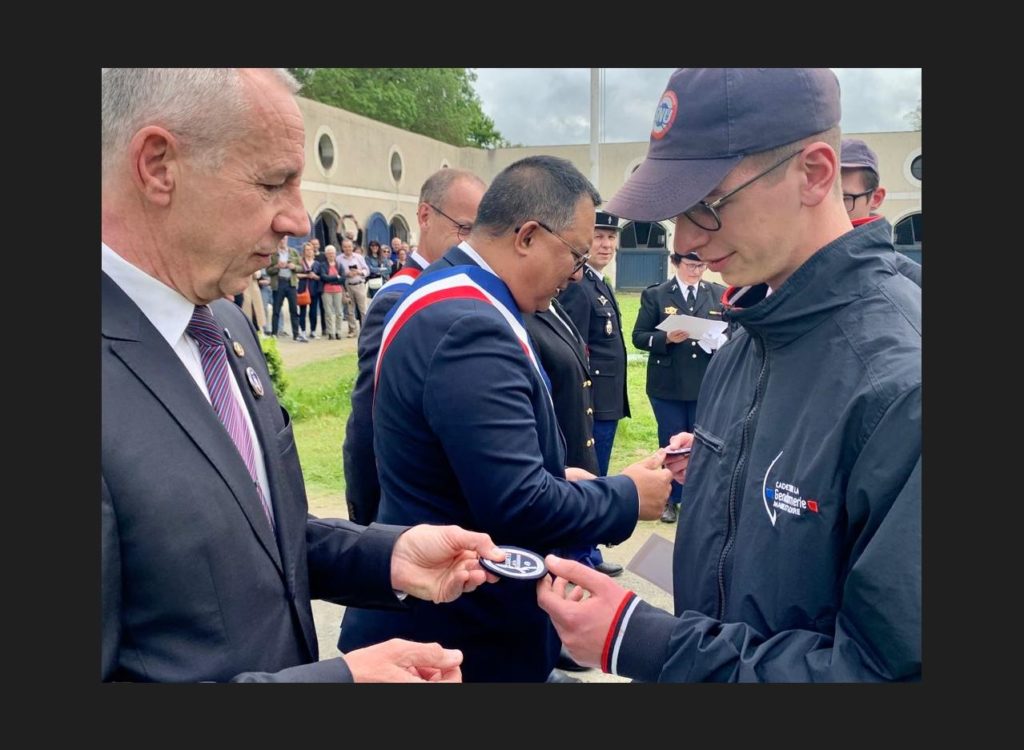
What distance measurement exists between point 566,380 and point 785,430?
7.85 ft

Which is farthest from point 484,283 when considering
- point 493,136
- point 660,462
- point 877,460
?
point 493,136

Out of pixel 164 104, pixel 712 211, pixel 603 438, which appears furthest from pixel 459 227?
pixel 164 104

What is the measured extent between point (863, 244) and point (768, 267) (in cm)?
21

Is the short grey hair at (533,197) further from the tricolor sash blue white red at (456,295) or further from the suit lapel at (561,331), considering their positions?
the suit lapel at (561,331)

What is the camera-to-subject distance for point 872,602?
4.75ft

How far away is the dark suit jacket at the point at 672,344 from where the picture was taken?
6719 mm

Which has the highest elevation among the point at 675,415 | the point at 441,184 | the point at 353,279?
the point at 353,279

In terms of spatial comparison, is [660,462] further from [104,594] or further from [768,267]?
[104,594]

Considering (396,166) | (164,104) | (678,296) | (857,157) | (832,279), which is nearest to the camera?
(164,104)

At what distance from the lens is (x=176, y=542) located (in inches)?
58.9

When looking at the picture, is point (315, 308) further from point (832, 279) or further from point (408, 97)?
point (408, 97)

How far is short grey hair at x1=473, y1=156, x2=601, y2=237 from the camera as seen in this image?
9.50ft

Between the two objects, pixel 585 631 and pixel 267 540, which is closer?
pixel 267 540

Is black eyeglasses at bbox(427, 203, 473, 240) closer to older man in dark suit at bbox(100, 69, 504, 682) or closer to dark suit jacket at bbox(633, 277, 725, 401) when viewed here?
dark suit jacket at bbox(633, 277, 725, 401)
